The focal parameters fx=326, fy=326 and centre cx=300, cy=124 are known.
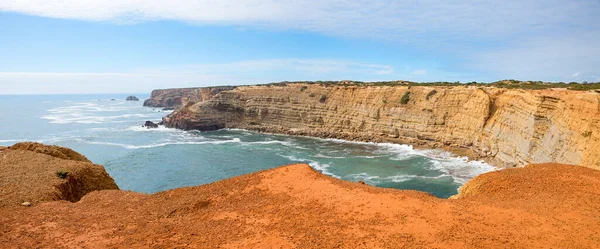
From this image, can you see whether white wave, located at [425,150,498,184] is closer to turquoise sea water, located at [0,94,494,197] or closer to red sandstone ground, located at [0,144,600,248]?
turquoise sea water, located at [0,94,494,197]

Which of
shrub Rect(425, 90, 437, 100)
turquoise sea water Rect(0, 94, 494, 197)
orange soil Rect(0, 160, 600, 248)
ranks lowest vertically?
turquoise sea water Rect(0, 94, 494, 197)

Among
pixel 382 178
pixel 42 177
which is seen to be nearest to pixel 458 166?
pixel 382 178

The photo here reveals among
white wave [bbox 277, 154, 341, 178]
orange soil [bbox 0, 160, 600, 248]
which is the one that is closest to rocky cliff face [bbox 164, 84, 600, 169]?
white wave [bbox 277, 154, 341, 178]

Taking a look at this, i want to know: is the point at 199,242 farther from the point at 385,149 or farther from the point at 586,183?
the point at 385,149

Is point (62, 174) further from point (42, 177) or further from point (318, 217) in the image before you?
point (318, 217)

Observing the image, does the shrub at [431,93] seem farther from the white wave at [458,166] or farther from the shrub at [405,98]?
the white wave at [458,166]

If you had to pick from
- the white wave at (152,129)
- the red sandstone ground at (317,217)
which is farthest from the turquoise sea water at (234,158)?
the red sandstone ground at (317,217)

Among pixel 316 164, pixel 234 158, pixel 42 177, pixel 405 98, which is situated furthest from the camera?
pixel 405 98
